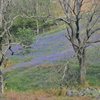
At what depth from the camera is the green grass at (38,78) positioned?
3575cm

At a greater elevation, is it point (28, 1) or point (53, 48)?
point (28, 1)

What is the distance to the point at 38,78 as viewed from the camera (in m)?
40.2

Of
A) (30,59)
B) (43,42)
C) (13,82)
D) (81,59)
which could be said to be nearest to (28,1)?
(30,59)

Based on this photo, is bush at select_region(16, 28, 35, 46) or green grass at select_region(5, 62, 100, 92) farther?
green grass at select_region(5, 62, 100, 92)

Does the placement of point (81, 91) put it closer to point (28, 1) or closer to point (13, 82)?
point (13, 82)

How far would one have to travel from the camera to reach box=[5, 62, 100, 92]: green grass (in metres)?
35.8

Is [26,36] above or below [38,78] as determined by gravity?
above

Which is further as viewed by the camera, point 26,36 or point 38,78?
point 38,78

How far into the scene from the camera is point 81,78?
3597cm

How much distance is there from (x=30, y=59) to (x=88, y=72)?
14.8 metres

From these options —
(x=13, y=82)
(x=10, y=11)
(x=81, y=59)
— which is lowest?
(x=13, y=82)

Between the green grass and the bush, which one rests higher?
the bush

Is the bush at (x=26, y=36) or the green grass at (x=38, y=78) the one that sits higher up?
the bush at (x=26, y=36)

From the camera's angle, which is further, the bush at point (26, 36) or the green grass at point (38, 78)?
the green grass at point (38, 78)
